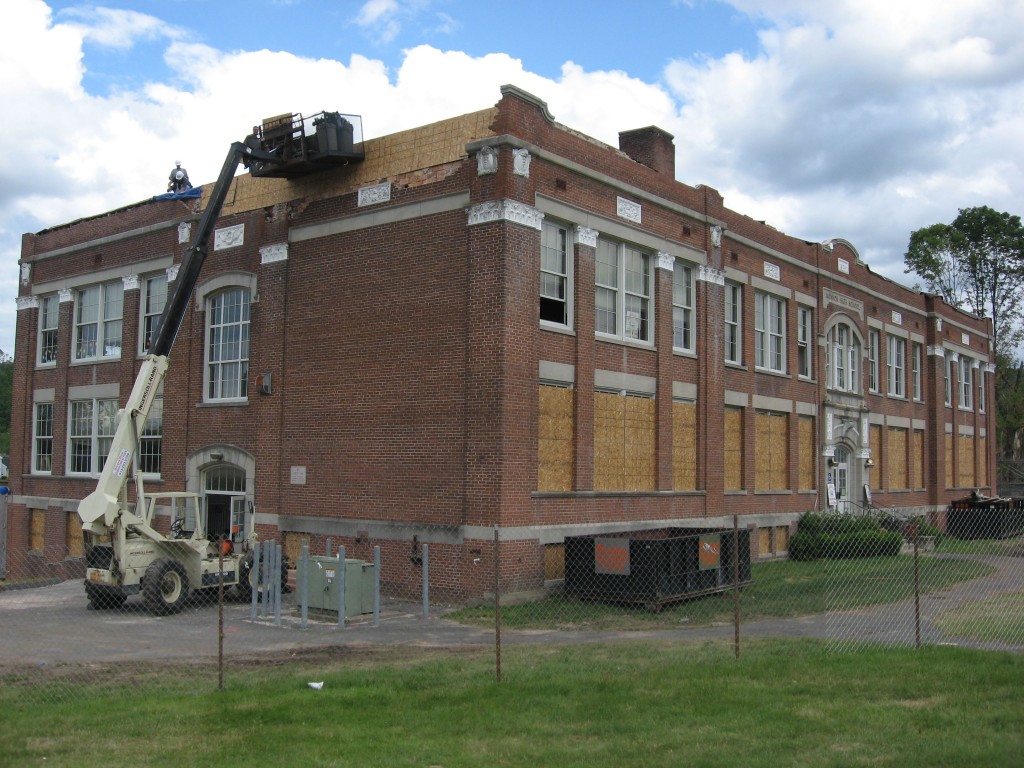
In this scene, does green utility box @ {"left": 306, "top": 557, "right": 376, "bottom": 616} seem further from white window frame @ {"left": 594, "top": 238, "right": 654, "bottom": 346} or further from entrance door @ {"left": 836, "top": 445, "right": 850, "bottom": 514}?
entrance door @ {"left": 836, "top": 445, "right": 850, "bottom": 514}

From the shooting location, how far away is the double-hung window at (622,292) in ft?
80.6

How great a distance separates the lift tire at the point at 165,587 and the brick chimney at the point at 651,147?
1604cm

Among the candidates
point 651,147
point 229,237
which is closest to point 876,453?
point 651,147

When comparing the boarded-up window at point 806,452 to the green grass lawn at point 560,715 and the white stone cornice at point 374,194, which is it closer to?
the white stone cornice at point 374,194

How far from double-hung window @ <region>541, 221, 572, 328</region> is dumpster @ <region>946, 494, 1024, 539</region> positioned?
944 inches

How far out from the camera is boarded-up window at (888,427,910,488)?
40.6 m

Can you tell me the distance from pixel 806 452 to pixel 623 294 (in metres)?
12.8

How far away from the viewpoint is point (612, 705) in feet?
33.4

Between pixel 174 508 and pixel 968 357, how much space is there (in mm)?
38411

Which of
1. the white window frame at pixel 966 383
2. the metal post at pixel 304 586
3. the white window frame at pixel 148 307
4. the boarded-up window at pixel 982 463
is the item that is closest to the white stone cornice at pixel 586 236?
the metal post at pixel 304 586

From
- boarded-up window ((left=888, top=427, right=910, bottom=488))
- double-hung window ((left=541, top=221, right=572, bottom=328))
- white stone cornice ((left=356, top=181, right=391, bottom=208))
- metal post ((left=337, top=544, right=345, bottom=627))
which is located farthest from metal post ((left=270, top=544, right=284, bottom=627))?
boarded-up window ((left=888, top=427, right=910, bottom=488))

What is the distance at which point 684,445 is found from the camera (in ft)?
89.1

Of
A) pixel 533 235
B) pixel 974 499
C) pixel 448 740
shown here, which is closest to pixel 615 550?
pixel 533 235

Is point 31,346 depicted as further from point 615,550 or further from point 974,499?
point 974,499
